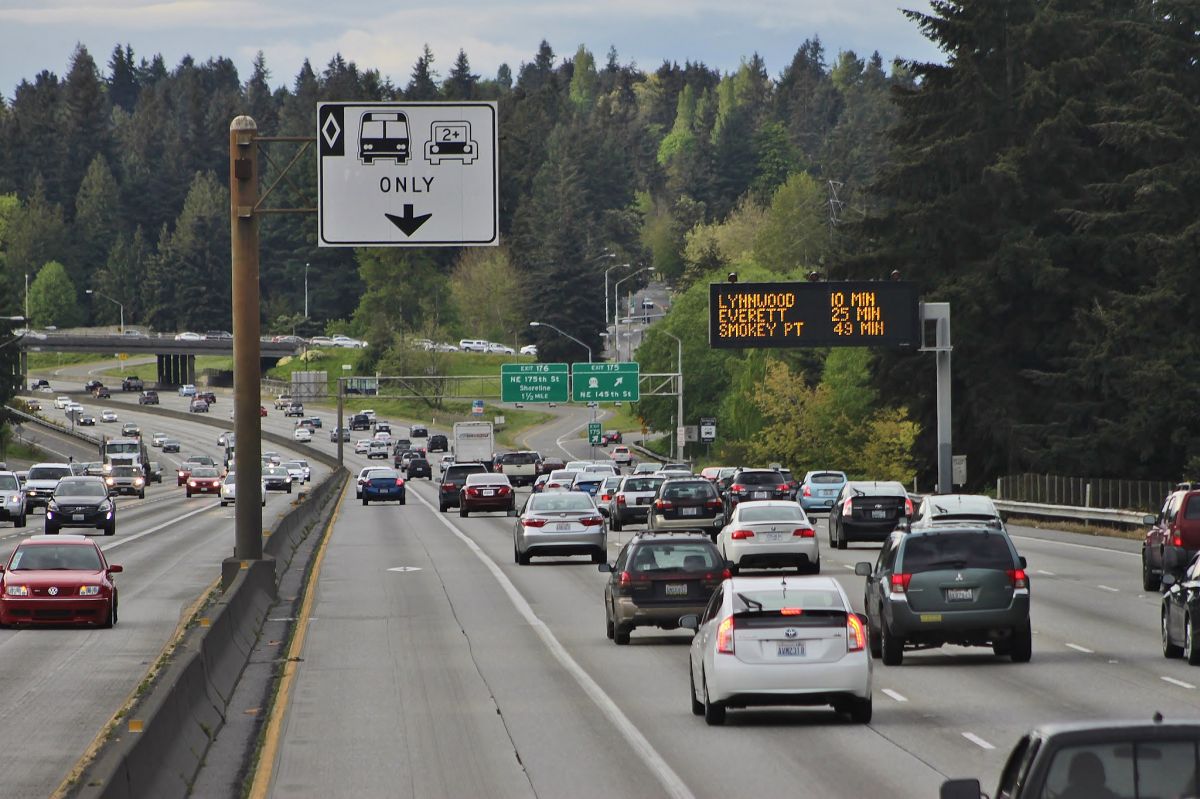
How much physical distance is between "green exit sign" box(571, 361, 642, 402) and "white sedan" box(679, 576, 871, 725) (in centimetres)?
9031

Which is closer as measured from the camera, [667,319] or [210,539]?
[210,539]

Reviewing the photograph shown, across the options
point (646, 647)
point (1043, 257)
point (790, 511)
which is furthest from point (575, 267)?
point (646, 647)

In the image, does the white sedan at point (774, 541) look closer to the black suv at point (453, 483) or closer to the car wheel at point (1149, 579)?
the car wheel at point (1149, 579)

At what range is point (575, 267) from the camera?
194750mm

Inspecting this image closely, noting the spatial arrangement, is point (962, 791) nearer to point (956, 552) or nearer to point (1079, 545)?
point (956, 552)

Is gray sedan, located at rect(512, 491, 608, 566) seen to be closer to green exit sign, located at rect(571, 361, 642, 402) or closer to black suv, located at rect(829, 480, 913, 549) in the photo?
black suv, located at rect(829, 480, 913, 549)

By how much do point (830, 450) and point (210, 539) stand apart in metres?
51.1

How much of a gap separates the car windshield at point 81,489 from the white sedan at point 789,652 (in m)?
43.3

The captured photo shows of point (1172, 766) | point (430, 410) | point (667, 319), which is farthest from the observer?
point (430, 410)

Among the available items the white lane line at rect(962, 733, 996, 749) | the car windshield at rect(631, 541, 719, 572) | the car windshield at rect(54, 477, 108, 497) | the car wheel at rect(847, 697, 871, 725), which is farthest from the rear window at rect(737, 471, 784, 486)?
the white lane line at rect(962, 733, 996, 749)

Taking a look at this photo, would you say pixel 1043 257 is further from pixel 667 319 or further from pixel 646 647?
pixel 667 319

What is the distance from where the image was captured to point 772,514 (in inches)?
1544

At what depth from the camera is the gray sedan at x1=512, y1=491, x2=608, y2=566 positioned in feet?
141

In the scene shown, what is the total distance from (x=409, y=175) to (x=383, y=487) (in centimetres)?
5336
